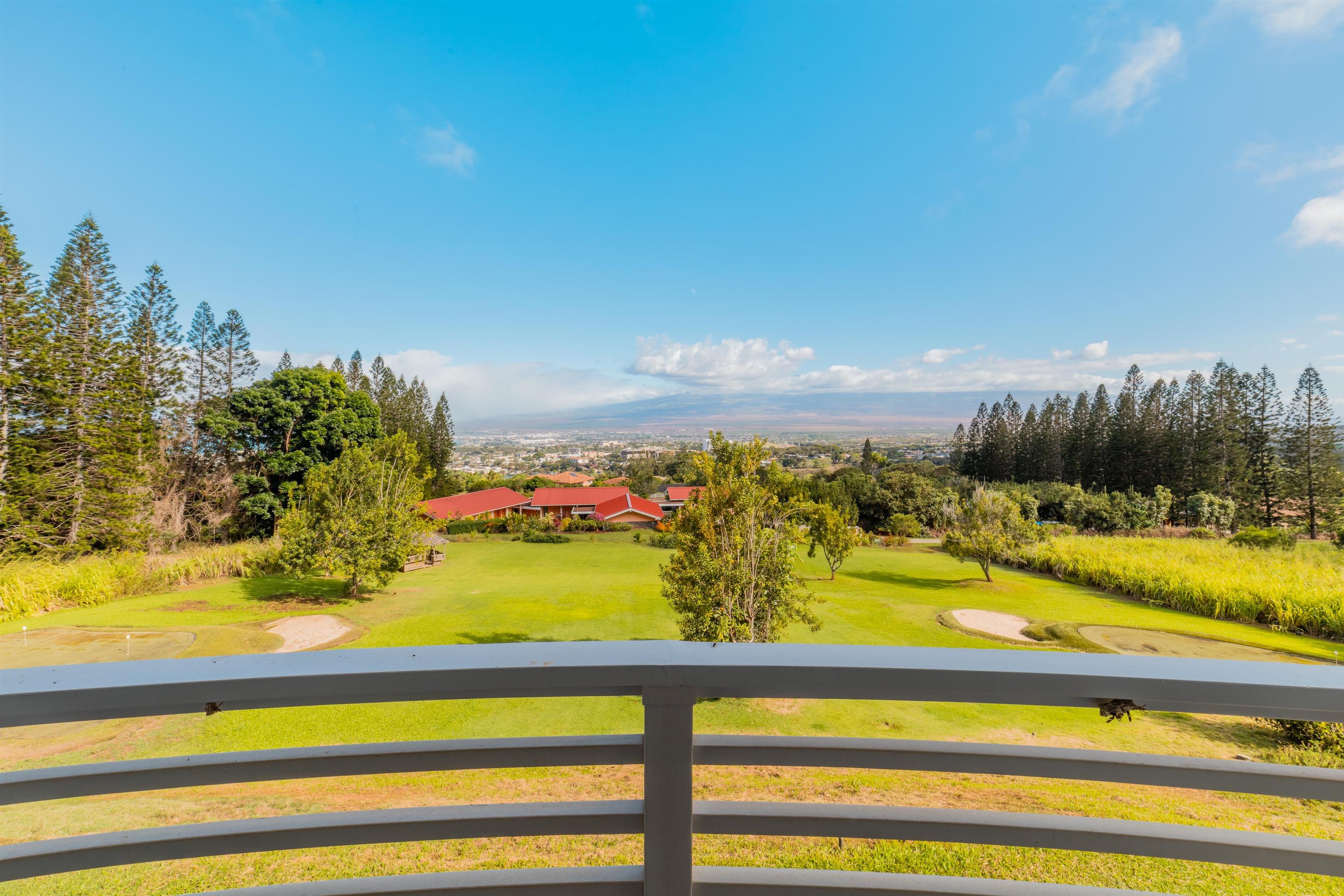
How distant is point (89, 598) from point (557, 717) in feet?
37.7

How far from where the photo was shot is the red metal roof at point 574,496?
35781 mm

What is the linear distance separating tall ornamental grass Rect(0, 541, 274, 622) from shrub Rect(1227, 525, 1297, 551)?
31.6 metres

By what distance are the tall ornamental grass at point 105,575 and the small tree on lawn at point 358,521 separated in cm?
269

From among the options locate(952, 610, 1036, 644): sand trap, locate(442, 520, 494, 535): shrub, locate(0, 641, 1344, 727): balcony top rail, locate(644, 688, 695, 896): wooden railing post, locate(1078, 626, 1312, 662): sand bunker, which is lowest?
locate(442, 520, 494, 535): shrub

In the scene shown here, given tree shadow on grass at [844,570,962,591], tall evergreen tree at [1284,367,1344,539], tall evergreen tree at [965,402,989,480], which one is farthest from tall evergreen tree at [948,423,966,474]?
tree shadow on grass at [844,570,962,591]

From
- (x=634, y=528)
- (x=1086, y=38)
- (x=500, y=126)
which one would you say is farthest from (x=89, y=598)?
(x=1086, y=38)

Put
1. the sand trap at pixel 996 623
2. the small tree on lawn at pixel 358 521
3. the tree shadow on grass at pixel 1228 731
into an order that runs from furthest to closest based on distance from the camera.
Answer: the small tree on lawn at pixel 358 521 < the sand trap at pixel 996 623 < the tree shadow on grass at pixel 1228 731

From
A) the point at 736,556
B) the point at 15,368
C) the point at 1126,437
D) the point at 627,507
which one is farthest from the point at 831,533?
the point at 1126,437

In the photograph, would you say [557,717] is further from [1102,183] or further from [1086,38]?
[1102,183]

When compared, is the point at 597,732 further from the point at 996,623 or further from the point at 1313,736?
the point at 996,623

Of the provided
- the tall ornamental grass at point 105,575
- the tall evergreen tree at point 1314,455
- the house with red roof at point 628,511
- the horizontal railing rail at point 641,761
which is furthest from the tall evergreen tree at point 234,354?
the tall evergreen tree at point 1314,455

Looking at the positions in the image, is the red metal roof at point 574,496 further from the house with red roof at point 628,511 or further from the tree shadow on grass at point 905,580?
the tree shadow on grass at point 905,580

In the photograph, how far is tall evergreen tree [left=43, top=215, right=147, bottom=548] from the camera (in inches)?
484

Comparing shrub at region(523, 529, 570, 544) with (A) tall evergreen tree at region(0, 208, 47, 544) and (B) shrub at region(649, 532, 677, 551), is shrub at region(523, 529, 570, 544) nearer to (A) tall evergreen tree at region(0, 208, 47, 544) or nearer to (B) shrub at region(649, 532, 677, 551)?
(B) shrub at region(649, 532, 677, 551)
